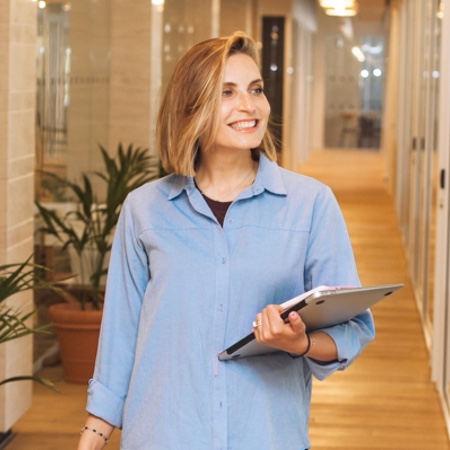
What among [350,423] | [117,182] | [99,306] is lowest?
[350,423]

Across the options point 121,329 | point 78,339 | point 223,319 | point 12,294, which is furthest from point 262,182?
point 78,339

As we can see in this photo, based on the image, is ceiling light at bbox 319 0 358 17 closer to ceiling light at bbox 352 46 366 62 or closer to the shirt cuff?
the shirt cuff

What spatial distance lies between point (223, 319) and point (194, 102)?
401mm

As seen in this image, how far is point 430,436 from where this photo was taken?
4.82 meters

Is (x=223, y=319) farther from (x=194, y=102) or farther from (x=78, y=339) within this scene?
(x=78, y=339)

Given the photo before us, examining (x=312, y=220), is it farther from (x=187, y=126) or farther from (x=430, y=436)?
(x=430, y=436)

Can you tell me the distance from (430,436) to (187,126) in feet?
10.5

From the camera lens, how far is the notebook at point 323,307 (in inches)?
65.6

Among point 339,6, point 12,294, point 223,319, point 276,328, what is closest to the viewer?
point 276,328

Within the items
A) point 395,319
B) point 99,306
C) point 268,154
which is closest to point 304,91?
point 395,319

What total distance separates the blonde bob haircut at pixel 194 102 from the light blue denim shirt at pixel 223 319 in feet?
0.23

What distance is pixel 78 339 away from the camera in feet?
18.5

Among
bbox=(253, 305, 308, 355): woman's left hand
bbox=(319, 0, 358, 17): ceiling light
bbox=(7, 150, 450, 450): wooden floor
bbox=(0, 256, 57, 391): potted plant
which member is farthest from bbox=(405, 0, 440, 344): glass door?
bbox=(319, 0, 358, 17): ceiling light

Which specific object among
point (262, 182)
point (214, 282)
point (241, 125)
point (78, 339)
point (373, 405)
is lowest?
point (373, 405)
